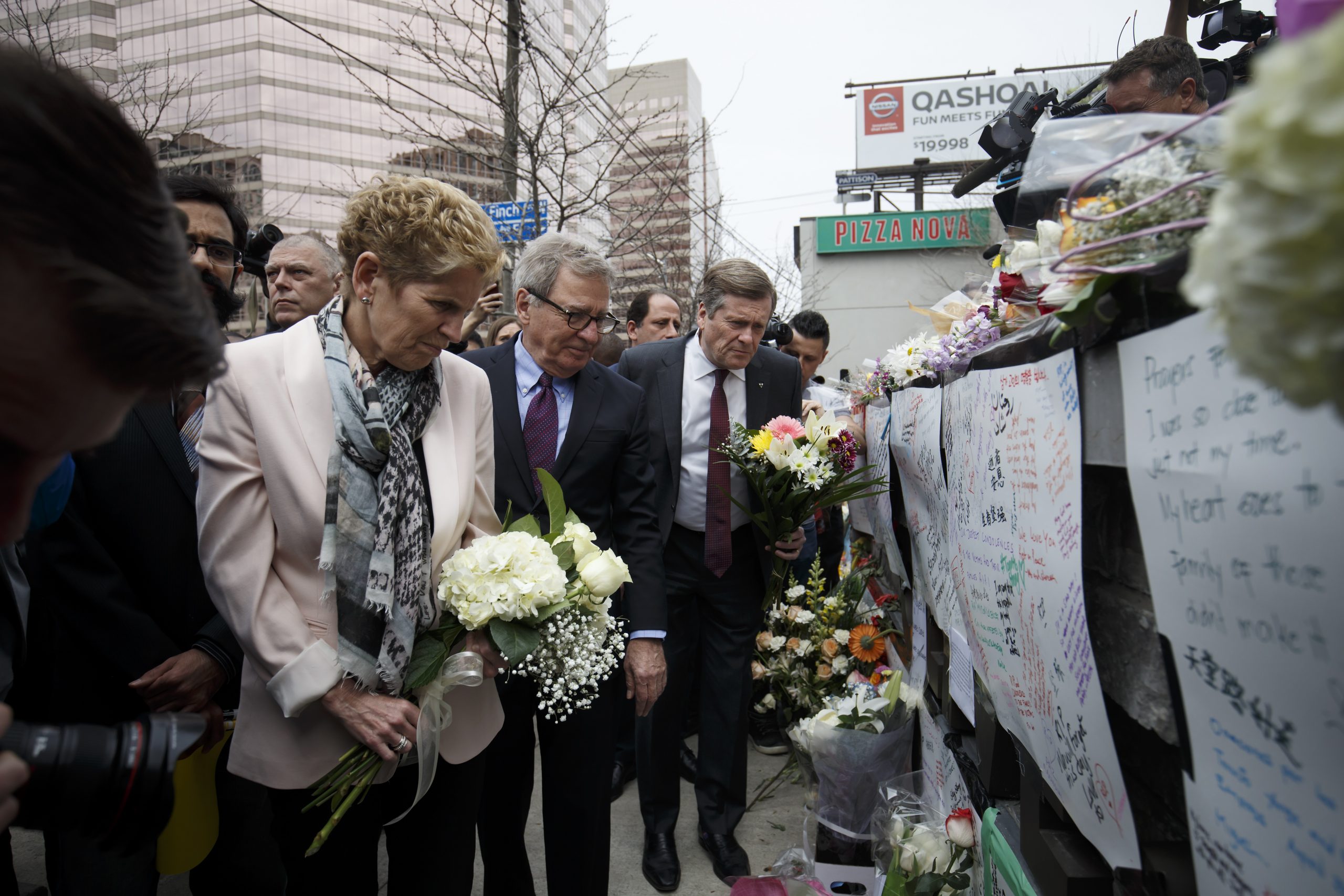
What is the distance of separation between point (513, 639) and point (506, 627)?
0.04 metres

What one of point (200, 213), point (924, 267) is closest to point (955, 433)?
point (200, 213)

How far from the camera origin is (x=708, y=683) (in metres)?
3.37

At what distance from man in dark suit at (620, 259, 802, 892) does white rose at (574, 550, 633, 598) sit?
1.12 metres

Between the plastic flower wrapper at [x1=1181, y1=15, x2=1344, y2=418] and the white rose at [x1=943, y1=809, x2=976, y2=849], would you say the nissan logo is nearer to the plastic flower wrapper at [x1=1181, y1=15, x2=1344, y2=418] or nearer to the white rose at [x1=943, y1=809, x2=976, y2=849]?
the white rose at [x1=943, y1=809, x2=976, y2=849]

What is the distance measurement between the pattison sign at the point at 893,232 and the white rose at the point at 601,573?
2376 centimetres

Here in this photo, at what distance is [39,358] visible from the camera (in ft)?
2.62

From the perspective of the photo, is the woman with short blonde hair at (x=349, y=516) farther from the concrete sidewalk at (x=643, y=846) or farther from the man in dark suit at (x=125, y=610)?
the concrete sidewalk at (x=643, y=846)

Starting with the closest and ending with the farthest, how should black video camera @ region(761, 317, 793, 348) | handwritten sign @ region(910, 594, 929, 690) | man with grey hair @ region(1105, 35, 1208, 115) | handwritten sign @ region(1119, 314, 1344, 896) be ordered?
handwritten sign @ region(1119, 314, 1344, 896) → handwritten sign @ region(910, 594, 929, 690) → man with grey hair @ region(1105, 35, 1208, 115) → black video camera @ region(761, 317, 793, 348)

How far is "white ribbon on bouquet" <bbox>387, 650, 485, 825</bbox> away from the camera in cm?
183

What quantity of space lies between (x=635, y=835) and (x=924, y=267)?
23378 mm

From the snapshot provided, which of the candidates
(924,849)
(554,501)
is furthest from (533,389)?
(924,849)

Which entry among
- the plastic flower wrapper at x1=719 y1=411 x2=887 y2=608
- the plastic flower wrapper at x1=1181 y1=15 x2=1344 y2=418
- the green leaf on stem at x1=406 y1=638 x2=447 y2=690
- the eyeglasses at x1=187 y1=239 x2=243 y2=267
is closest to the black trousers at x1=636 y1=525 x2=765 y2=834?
the plastic flower wrapper at x1=719 y1=411 x2=887 y2=608

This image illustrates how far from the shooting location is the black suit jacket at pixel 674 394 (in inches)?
128

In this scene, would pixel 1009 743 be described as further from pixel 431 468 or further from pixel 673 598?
pixel 673 598
